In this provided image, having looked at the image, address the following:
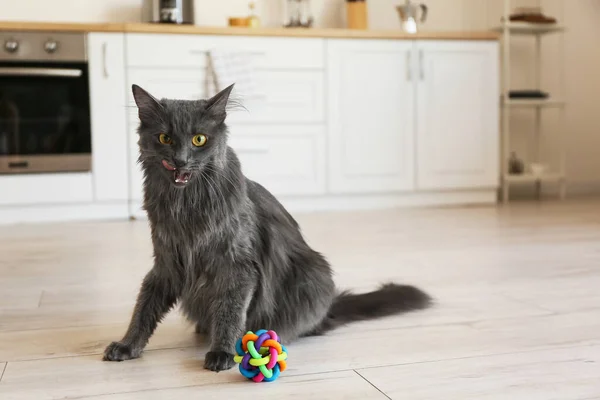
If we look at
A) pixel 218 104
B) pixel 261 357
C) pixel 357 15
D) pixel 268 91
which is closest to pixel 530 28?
pixel 357 15

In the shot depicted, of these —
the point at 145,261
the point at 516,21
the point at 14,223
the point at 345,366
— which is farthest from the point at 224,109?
the point at 516,21

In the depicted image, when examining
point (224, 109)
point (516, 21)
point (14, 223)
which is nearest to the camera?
point (224, 109)

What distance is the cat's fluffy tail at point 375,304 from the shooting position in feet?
5.89

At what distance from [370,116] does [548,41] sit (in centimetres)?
182

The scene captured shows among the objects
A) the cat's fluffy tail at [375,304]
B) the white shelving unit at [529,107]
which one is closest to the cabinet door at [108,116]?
the white shelving unit at [529,107]

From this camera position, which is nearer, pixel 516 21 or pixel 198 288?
pixel 198 288

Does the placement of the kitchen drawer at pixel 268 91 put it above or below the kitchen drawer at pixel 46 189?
above

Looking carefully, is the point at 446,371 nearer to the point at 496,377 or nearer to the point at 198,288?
the point at 496,377

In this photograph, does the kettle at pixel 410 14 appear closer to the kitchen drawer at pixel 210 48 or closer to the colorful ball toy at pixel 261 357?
the kitchen drawer at pixel 210 48

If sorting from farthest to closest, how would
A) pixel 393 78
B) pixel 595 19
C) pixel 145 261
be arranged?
1. pixel 595 19
2. pixel 393 78
3. pixel 145 261

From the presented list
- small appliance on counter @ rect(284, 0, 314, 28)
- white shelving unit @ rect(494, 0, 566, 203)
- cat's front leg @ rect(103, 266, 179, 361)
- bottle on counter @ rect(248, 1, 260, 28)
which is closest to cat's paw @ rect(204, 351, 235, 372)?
cat's front leg @ rect(103, 266, 179, 361)

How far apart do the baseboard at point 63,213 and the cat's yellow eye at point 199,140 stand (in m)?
2.96

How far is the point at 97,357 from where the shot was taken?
60.9 inches

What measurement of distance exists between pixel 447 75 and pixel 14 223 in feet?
9.31
